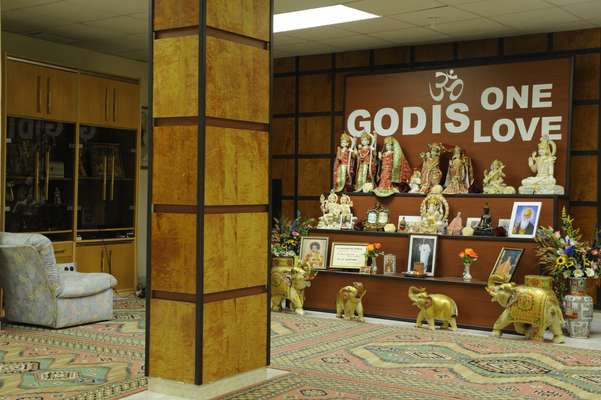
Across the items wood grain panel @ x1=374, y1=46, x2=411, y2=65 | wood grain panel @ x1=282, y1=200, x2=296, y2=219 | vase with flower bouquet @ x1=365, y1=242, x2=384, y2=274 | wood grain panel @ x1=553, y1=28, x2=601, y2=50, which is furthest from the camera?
wood grain panel @ x1=282, y1=200, x2=296, y2=219

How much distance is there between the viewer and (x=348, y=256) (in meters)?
9.14

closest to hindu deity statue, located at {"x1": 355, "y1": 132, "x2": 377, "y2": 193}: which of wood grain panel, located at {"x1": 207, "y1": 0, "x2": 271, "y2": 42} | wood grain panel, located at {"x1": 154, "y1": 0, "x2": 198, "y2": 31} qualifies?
wood grain panel, located at {"x1": 207, "y1": 0, "x2": 271, "y2": 42}

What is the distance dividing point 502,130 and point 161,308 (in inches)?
213

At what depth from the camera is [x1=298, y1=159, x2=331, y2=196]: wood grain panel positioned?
36.0ft

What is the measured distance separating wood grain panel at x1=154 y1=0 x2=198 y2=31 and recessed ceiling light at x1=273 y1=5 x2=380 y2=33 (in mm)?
3275

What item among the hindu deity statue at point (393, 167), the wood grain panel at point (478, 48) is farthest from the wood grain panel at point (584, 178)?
the hindu deity statue at point (393, 167)

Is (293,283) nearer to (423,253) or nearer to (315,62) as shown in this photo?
(423,253)

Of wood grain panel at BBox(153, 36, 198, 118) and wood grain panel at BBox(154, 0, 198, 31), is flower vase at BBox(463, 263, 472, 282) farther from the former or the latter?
wood grain panel at BBox(154, 0, 198, 31)

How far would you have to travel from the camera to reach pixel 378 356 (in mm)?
6633

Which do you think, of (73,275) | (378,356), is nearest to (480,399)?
(378,356)

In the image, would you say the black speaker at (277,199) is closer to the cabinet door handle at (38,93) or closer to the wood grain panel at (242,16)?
the cabinet door handle at (38,93)

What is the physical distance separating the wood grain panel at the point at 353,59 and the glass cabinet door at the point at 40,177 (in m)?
3.58

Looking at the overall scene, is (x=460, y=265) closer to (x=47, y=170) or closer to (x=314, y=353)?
(x=314, y=353)

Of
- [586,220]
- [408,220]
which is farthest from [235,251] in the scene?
[586,220]
